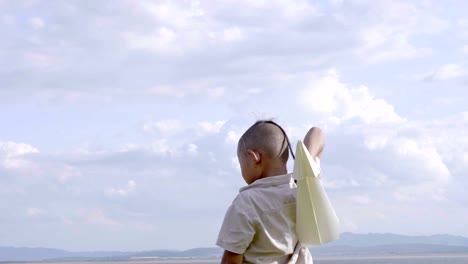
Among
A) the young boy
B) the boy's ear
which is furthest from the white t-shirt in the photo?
the boy's ear

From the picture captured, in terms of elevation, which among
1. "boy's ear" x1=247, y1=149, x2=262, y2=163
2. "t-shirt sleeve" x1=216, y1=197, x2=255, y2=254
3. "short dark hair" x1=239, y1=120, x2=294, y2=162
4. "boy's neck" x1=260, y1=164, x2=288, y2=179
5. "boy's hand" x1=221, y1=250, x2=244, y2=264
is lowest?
"boy's hand" x1=221, y1=250, x2=244, y2=264

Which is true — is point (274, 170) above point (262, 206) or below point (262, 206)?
above

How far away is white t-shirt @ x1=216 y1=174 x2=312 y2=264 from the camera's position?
3773mm

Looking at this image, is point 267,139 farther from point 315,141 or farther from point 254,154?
point 315,141

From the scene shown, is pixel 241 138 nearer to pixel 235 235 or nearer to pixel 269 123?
pixel 269 123

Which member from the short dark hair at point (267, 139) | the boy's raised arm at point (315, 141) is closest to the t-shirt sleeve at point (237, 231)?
the short dark hair at point (267, 139)

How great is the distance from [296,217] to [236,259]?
323mm

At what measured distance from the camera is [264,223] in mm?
3826

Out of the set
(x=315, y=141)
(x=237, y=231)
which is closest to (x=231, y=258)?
(x=237, y=231)

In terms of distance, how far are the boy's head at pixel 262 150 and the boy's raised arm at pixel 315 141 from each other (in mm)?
380

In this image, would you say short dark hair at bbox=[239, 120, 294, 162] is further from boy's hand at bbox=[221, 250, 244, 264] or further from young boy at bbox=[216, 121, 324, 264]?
boy's hand at bbox=[221, 250, 244, 264]

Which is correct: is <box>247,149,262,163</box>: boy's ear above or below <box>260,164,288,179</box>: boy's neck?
above

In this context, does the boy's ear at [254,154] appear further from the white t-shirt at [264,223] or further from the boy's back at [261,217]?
the white t-shirt at [264,223]

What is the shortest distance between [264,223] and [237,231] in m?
0.13
